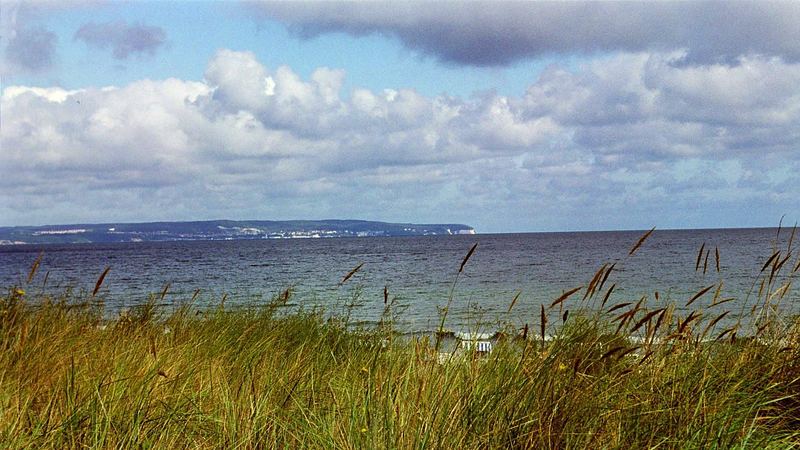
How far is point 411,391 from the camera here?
386cm

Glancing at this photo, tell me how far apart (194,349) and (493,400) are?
10.1 ft

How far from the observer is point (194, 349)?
5.84m

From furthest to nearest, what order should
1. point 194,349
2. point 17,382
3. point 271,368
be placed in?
point 194,349 < point 271,368 < point 17,382

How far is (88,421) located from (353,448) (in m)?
1.54

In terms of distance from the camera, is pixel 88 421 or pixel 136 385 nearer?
pixel 88 421

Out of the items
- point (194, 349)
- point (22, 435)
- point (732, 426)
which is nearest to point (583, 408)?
point (732, 426)

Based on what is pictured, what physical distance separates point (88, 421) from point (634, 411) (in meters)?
2.96

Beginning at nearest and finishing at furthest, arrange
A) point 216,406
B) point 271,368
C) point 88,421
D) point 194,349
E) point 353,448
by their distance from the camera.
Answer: point 353,448
point 88,421
point 216,406
point 271,368
point 194,349

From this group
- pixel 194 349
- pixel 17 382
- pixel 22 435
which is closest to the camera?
pixel 22 435

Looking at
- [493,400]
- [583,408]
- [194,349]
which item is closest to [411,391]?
[493,400]

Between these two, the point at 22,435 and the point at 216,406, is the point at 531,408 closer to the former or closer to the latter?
the point at 216,406

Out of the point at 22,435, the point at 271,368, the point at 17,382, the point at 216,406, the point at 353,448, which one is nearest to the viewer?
the point at 353,448

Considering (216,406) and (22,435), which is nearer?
(22,435)

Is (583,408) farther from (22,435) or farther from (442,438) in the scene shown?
(22,435)
